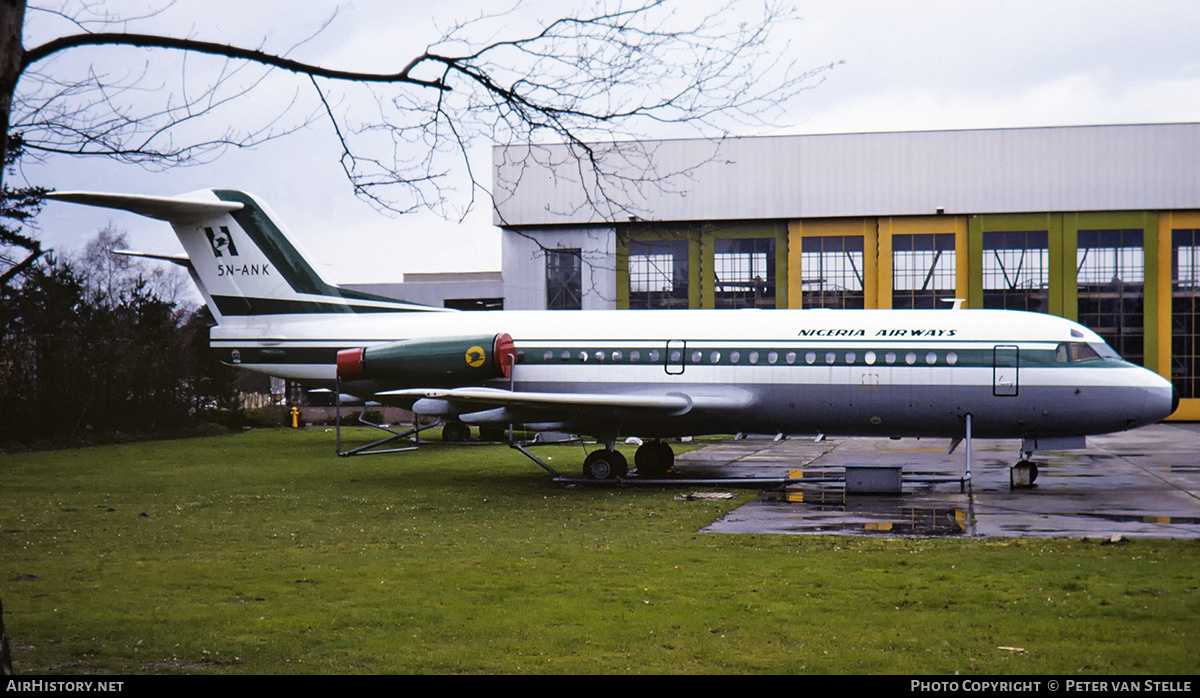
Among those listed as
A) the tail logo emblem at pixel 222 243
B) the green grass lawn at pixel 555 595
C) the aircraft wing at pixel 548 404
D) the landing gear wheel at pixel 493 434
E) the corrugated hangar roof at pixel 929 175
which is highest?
the corrugated hangar roof at pixel 929 175

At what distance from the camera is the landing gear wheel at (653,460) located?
69.7 feet

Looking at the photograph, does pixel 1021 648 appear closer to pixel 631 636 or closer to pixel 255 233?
pixel 631 636

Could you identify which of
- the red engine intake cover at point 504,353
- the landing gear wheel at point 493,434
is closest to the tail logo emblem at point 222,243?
the red engine intake cover at point 504,353

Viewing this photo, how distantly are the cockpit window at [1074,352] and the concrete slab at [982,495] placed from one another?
2326 millimetres

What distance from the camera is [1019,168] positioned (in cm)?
4528

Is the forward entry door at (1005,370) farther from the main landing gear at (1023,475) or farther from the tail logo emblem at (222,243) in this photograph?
the tail logo emblem at (222,243)

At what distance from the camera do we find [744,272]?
4684cm

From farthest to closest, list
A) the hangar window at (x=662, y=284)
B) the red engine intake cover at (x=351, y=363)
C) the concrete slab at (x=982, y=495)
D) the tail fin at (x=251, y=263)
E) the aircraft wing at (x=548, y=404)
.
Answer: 1. the hangar window at (x=662, y=284)
2. the tail fin at (x=251, y=263)
3. the red engine intake cover at (x=351, y=363)
4. the aircraft wing at (x=548, y=404)
5. the concrete slab at (x=982, y=495)

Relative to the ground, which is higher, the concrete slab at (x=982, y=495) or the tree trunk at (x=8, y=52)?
the tree trunk at (x=8, y=52)

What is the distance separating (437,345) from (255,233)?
540 centimetres

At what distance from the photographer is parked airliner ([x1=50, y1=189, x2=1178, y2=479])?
18422mm

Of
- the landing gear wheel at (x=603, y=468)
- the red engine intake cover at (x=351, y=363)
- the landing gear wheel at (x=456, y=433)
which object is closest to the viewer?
the landing gear wheel at (x=603, y=468)

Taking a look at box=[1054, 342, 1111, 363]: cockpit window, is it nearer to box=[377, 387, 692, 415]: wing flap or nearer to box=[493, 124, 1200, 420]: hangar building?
box=[377, 387, 692, 415]: wing flap

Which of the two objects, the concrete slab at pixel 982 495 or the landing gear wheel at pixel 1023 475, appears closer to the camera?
the concrete slab at pixel 982 495
